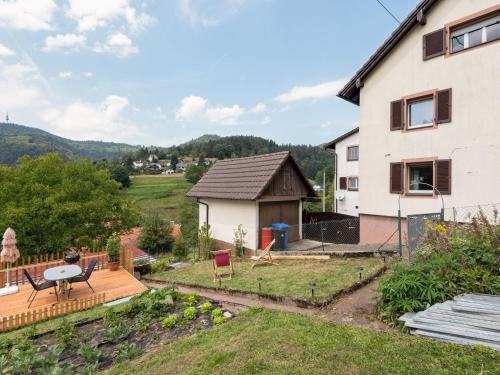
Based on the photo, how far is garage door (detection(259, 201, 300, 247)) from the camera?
14.6m

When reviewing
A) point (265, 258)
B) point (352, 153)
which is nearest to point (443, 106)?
point (265, 258)

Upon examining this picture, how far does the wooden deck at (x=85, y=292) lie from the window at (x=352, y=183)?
2205 cm

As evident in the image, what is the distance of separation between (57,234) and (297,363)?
70.6 feet

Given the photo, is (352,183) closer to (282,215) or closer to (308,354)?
(282,215)

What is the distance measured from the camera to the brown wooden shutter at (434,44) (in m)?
11.5

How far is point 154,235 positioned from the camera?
42344 mm

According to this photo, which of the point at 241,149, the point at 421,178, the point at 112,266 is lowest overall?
the point at 112,266

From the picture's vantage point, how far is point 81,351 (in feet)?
16.4

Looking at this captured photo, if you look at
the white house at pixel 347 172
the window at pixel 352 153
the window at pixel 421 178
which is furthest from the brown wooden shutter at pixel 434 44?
the window at pixel 352 153

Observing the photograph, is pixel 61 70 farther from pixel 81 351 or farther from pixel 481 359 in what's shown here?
pixel 481 359

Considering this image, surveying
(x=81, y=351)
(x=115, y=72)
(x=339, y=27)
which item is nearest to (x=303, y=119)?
(x=339, y=27)

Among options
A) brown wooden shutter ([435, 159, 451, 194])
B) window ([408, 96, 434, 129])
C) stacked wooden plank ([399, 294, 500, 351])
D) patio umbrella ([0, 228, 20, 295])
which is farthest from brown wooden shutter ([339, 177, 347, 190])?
patio umbrella ([0, 228, 20, 295])

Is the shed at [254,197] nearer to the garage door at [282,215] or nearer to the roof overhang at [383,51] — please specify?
the garage door at [282,215]

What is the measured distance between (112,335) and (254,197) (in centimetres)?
874
